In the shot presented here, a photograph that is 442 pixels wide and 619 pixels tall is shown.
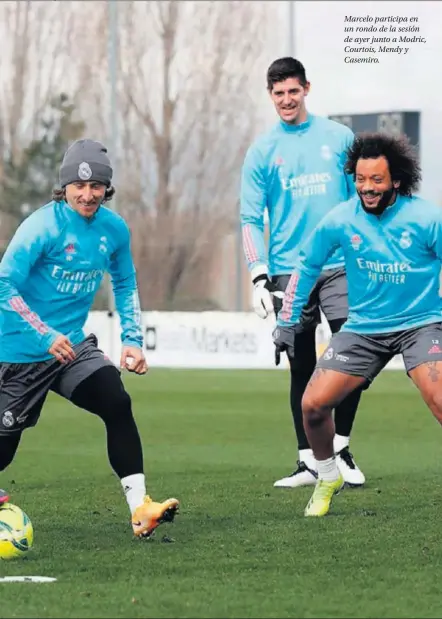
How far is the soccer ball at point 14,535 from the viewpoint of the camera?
22.2 feet

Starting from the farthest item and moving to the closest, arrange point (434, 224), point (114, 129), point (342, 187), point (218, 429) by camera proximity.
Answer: point (114, 129) < point (218, 429) < point (342, 187) < point (434, 224)

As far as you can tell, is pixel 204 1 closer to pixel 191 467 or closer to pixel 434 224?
pixel 191 467

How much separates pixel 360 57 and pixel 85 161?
20.9ft

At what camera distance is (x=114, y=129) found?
1252 inches

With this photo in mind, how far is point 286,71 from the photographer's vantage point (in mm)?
9055

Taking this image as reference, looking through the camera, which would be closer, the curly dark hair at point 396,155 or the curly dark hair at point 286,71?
the curly dark hair at point 396,155

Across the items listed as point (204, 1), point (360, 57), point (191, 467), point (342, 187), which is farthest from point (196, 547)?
point (204, 1)

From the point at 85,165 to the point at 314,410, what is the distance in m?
1.77

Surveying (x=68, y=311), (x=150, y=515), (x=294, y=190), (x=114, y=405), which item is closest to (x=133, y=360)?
(x=114, y=405)

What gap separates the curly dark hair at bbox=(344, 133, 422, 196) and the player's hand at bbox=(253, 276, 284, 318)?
1.38 metres

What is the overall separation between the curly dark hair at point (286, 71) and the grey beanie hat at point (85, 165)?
2.04m

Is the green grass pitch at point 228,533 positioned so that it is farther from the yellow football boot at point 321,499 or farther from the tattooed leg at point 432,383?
the tattooed leg at point 432,383

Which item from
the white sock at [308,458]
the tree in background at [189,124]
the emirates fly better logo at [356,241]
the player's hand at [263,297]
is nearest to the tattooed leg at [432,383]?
the emirates fly better logo at [356,241]

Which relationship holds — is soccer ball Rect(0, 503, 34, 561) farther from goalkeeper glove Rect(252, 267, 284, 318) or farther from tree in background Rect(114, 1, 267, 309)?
tree in background Rect(114, 1, 267, 309)
